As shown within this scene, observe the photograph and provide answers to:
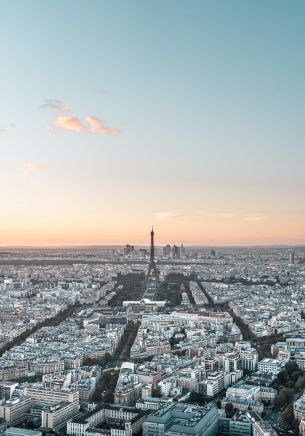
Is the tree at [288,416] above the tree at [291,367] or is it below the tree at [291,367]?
below

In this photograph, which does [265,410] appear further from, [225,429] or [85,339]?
[85,339]

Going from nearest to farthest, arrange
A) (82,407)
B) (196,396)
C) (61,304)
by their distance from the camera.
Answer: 1. (82,407)
2. (196,396)
3. (61,304)

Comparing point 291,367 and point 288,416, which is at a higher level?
point 291,367

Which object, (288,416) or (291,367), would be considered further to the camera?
(291,367)

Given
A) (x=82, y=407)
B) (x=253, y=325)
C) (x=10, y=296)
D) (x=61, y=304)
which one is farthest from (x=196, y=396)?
(x=10, y=296)

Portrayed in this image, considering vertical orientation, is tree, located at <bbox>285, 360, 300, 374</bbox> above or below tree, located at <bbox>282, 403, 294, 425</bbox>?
above

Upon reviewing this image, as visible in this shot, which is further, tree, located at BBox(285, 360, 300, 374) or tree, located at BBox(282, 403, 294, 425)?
tree, located at BBox(285, 360, 300, 374)

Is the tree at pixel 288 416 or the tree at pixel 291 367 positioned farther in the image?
the tree at pixel 291 367

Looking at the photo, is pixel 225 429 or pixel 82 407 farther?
pixel 82 407

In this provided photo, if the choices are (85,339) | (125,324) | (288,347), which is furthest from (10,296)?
(288,347)

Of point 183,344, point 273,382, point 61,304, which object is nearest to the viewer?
point 273,382
